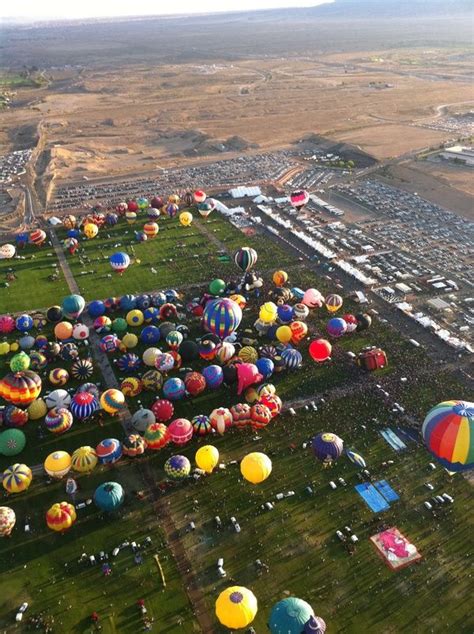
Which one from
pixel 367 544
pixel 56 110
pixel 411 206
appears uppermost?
pixel 56 110

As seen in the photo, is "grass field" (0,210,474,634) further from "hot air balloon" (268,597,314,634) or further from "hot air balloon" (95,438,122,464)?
"hot air balloon" (268,597,314,634)

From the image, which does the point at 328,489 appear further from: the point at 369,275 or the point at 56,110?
the point at 56,110

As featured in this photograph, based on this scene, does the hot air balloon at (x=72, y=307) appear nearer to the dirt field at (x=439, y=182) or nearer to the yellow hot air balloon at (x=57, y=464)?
the yellow hot air balloon at (x=57, y=464)

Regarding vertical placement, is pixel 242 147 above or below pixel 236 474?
above

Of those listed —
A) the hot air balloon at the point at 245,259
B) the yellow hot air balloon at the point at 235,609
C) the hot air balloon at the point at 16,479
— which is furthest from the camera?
the hot air balloon at the point at 245,259

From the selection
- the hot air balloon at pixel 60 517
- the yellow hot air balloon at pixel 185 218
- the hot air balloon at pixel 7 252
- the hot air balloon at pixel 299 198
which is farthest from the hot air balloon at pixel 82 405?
the hot air balloon at pixel 299 198

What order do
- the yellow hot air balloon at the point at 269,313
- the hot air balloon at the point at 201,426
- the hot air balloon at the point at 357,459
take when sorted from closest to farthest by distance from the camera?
the hot air balloon at the point at 357,459, the hot air balloon at the point at 201,426, the yellow hot air balloon at the point at 269,313

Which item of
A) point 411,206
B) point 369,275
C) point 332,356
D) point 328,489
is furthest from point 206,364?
point 411,206
